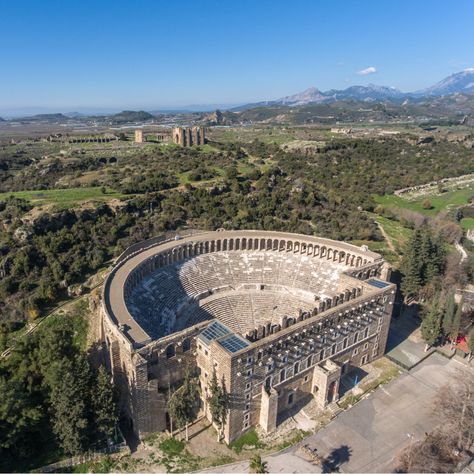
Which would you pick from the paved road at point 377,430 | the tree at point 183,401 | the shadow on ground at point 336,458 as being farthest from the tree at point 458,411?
the tree at point 183,401

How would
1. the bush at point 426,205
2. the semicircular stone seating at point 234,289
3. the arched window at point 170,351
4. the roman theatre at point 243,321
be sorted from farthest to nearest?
1. the bush at point 426,205
2. the semicircular stone seating at point 234,289
3. the arched window at point 170,351
4. the roman theatre at point 243,321

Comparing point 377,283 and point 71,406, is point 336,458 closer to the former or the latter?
point 377,283

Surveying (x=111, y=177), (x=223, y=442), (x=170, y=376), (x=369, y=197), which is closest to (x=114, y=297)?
(x=170, y=376)

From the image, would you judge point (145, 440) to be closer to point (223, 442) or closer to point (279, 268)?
point (223, 442)

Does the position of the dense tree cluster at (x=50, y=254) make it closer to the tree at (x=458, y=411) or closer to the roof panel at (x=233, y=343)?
the roof panel at (x=233, y=343)

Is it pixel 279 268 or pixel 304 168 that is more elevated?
pixel 304 168

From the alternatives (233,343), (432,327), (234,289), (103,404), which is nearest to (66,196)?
(234,289)
